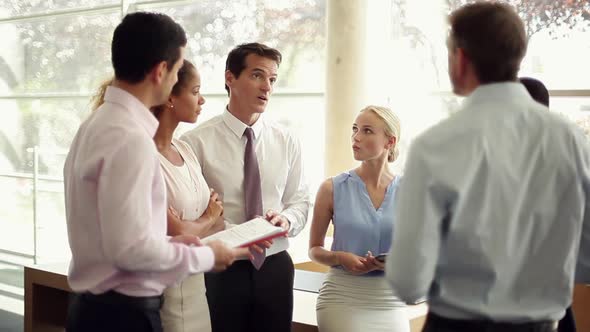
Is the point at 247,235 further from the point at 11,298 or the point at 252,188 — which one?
the point at 11,298

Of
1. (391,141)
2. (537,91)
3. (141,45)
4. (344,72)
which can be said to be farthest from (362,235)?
(344,72)

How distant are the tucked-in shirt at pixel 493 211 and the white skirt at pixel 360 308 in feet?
5.13

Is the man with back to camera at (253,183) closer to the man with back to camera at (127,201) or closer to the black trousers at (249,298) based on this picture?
the black trousers at (249,298)

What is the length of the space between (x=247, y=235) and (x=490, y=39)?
122 centimetres

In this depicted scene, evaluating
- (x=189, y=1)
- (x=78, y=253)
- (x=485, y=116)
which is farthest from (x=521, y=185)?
(x=189, y=1)

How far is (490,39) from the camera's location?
6.55 feet

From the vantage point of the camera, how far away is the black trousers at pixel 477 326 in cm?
199

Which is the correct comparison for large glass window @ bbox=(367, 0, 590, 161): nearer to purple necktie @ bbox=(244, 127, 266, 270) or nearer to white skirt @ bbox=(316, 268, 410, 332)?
white skirt @ bbox=(316, 268, 410, 332)

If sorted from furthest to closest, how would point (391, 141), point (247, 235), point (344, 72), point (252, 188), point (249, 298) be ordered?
point (344, 72) → point (391, 141) → point (252, 188) → point (249, 298) → point (247, 235)

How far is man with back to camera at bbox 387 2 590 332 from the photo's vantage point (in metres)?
1.93

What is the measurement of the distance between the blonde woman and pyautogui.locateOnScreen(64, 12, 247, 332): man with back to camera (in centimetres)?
127

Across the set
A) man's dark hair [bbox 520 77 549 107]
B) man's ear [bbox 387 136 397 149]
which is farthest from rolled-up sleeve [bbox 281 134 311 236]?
man's dark hair [bbox 520 77 549 107]

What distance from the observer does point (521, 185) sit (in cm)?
198

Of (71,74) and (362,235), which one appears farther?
(71,74)
